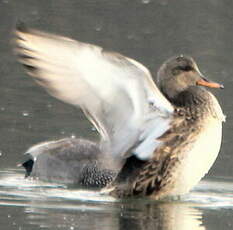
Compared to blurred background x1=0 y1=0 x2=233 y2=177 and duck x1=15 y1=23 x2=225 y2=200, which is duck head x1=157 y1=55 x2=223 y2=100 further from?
blurred background x1=0 y1=0 x2=233 y2=177

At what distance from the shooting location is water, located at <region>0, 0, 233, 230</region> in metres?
8.59

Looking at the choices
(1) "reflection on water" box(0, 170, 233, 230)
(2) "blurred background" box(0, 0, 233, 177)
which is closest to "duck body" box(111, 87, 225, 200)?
(1) "reflection on water" box(0, 170, 233, 230)

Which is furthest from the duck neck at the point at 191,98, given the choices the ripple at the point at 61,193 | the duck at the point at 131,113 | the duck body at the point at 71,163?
the duck body at the point at 71,163

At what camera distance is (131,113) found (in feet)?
29.5

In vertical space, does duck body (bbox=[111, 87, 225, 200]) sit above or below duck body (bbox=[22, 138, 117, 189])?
above

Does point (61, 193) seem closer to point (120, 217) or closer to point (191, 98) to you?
point (120, 217)

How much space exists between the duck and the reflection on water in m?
0.22

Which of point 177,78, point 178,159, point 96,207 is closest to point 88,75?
point 96,207

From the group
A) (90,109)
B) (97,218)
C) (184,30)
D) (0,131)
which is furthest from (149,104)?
(184,30)

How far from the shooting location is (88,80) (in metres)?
8.75

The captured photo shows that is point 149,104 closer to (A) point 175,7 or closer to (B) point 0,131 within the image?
(B) point 0,131

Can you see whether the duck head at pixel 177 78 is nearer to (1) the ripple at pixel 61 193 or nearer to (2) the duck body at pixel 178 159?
(2) the duck body at pixel 178 159

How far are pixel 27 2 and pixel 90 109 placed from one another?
1098cm

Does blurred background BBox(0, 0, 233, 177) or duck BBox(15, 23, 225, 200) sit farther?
blurred background BBox(0, 0, 233, 177)
